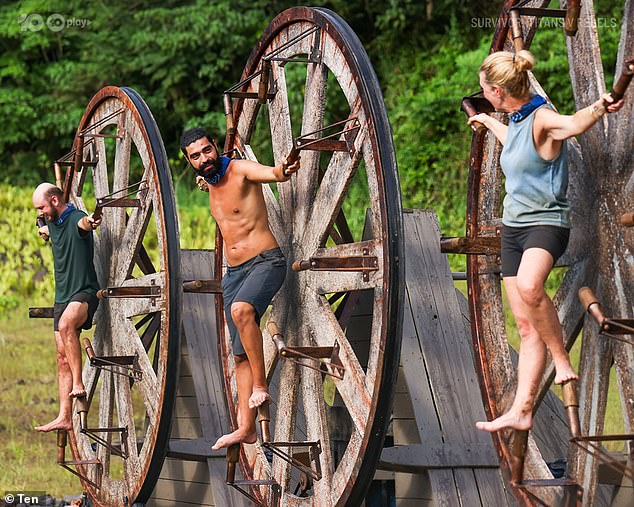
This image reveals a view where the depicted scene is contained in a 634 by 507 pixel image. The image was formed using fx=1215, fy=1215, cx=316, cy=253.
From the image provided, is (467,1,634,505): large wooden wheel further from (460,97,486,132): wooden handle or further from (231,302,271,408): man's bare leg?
(231,302,271,408): man's bare leg

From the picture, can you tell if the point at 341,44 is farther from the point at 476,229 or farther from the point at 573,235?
the point at 573,235

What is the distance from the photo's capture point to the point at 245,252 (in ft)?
18.5

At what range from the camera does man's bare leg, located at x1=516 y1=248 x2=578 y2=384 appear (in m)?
4.07

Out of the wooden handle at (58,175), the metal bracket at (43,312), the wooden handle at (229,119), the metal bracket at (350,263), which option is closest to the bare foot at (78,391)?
the metal bracket at (43,312)

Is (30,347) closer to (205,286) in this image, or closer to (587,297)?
(205,286)

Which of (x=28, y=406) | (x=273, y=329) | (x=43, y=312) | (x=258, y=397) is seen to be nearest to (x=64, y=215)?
(x=43, y=312)

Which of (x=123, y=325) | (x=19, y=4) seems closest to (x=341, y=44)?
(x=123, y=325)

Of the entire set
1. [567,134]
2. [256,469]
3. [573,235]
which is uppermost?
[567,134]

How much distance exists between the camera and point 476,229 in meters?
4.98

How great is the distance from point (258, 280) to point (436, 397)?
1019 mm

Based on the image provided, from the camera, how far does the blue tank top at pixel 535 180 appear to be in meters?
4.09

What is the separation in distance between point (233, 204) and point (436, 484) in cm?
158

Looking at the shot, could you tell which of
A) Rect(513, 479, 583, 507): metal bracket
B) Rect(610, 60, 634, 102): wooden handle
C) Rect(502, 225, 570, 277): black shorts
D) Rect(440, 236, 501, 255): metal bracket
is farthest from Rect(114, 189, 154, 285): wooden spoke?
Rect(610, 60, 634, 102): wooden handle

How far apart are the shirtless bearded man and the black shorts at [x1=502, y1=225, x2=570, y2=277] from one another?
1499 millimetres
